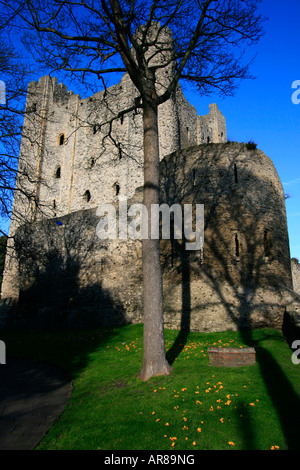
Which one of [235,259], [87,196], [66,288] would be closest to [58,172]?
[87,196]

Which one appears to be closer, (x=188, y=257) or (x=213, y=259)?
(x=213, y=259)

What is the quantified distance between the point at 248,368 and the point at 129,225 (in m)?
8.48

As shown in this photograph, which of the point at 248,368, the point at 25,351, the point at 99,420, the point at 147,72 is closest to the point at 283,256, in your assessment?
the point at 248,368

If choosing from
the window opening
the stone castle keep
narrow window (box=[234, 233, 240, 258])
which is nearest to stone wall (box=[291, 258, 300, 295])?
the stone castle keep

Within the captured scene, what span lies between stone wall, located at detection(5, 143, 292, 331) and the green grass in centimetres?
150

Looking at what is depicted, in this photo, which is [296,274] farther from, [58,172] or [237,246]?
[58,172]

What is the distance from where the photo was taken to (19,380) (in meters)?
7.39

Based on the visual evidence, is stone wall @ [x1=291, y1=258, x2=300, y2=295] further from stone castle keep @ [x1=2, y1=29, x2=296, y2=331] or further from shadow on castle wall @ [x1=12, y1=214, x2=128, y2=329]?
shadow on castle wall @ [x1=12, y1=214, x2=128, y2=329]

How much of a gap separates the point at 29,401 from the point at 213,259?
7012 mm

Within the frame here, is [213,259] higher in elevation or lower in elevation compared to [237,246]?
lower

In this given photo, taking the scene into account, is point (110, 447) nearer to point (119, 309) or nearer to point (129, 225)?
point (119, 309)

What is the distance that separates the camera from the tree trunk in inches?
258

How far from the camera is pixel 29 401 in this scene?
5.96 metres

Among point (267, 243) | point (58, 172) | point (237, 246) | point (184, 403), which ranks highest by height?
point (58, 172)
